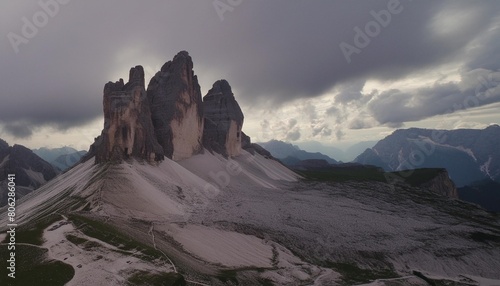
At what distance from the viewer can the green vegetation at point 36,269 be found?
74.6 ft

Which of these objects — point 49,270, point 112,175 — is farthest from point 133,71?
point 49,270

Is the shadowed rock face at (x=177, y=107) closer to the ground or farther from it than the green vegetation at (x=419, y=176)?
farther from it

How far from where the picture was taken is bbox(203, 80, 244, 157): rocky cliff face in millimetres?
118188

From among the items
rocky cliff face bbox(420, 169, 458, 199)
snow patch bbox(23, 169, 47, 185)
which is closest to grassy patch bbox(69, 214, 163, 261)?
rocky cliff face bbox(420, 169, 458, 199)

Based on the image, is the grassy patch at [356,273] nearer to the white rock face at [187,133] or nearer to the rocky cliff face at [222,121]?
the white rock face at [187,133]

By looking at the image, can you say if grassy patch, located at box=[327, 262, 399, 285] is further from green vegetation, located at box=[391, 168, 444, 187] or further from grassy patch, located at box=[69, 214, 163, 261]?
green vegetation, located at box=[391, 168, 444, 187]

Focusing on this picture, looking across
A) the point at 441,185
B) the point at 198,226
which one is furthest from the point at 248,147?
the point at 198,226

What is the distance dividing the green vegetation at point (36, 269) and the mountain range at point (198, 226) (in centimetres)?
13

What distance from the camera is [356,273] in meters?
36.2

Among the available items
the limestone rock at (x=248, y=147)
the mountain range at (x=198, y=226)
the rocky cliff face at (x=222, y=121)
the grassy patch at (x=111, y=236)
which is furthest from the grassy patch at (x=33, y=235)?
the limestone rock at (x=248, y=147)

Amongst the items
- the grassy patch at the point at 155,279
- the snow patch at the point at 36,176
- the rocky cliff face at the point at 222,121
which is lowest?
the grassy patch at the point at 155,279

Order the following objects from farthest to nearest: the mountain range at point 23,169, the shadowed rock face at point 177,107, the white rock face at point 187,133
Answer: the mountain range at point 23,169 < the white rock face at point 187,133 < the shadowed rock face at point 177,107

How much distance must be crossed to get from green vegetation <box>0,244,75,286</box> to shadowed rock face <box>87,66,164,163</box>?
126 ft

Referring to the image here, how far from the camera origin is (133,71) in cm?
7900
